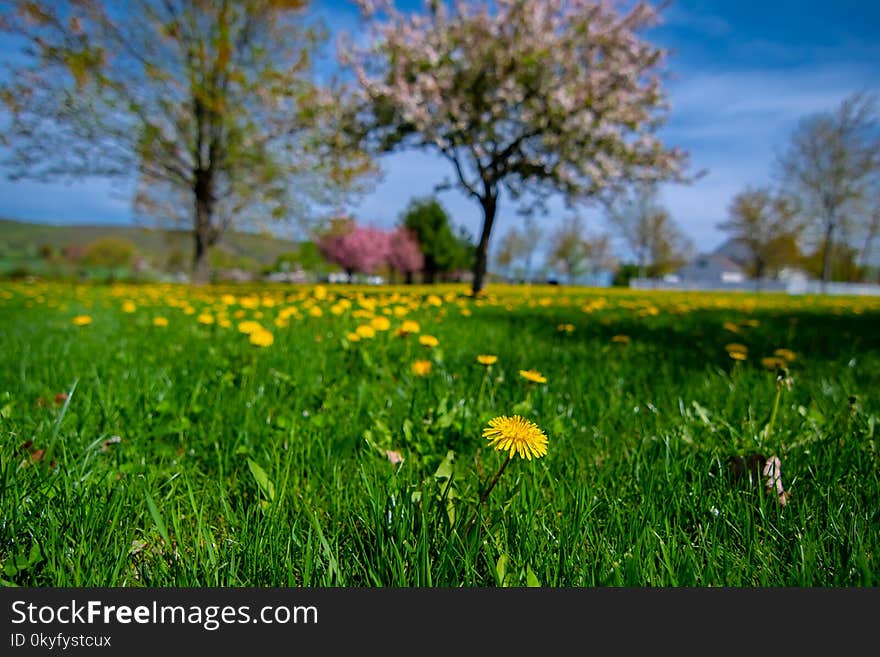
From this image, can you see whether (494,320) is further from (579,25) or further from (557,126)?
(579,25)

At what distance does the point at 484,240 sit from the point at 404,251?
109ft

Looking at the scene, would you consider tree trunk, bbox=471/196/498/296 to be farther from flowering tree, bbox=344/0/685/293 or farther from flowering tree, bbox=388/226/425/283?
flowering tree, bbox=388/226/425/283

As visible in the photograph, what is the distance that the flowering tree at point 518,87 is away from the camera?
10.0 meters

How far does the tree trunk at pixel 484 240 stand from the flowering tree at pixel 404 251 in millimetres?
32272

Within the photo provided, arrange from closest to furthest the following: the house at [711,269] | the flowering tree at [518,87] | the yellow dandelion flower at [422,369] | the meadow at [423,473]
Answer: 1. the meadow at [423,473]
2. the yellow dandelion flower at [422,369]
3. the flowering tree at [518,87]
4. the house at [711,269]

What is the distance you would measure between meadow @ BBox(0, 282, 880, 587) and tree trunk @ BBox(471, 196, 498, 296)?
8739mm

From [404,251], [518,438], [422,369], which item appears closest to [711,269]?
[404,251]

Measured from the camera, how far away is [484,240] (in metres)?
11.2

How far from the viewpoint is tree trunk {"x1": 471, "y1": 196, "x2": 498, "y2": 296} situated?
35.8 feet

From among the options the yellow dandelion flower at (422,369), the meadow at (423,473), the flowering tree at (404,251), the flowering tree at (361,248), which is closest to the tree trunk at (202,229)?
the meadow at (423,473)

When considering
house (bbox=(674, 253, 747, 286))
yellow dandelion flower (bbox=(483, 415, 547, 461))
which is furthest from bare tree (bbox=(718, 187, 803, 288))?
yellow dandelion flower (bbox=(483, 415, 547, 461))

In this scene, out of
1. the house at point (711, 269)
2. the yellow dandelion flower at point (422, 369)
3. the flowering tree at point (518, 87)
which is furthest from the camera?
the house at point (711, 269)

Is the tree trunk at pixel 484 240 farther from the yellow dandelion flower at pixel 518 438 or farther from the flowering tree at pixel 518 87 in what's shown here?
the yellow dandelion flower at pixel 518 438

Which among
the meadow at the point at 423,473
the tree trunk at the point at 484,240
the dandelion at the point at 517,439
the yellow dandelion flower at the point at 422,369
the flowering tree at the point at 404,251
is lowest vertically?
the meadow at the point at 423,473
